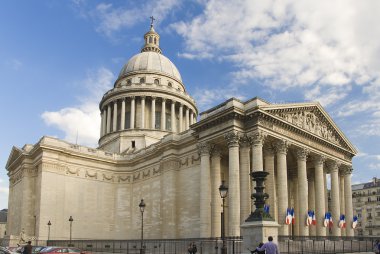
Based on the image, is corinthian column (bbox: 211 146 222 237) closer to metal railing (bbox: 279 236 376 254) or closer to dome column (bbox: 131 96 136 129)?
metal railing (bbox: 279 236 376 254)

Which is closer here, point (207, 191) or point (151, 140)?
point (207, 191)

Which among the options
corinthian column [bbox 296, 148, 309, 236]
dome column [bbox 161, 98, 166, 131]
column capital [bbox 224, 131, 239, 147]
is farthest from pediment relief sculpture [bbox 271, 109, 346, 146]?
dome column [bbox 161, 98, 166, 131]

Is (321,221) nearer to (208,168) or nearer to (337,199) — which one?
(337,199)

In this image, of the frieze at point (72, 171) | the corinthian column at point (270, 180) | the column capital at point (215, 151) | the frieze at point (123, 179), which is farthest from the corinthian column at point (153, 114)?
the corinthian column at point (270, 180)

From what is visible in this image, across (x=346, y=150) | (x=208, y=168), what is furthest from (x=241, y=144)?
(x=346, y=150)

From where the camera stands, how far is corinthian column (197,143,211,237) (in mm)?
44009

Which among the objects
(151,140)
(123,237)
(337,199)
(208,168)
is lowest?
(123,237)

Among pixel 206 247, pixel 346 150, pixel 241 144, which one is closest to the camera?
pixel 206 247

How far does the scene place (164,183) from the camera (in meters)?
53.5

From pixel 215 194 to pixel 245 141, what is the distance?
6.92 m

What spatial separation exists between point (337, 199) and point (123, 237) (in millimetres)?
30221

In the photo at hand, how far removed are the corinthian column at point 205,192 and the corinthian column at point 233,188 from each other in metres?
3.71

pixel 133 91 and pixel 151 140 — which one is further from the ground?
pixel 133 91

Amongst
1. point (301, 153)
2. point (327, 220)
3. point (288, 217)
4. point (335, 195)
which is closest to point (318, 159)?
point (301, 153)
